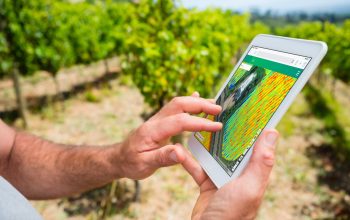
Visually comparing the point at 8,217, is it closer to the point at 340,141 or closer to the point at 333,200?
the point at 333,200

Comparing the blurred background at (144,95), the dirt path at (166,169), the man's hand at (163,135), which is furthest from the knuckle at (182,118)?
the dirt path at (166,169)

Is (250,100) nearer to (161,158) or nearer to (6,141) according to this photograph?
(161,158)

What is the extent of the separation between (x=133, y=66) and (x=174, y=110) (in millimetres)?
3275

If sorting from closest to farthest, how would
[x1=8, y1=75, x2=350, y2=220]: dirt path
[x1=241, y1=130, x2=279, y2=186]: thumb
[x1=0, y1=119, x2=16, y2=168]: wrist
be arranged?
[x1=241, y1=130, x2=279, y2=186]: thumb < [x1=0, y1=119, x2=16, y2=168]: wrist < [x1=8, y1=75, x2=350, y2=220]: dirt path

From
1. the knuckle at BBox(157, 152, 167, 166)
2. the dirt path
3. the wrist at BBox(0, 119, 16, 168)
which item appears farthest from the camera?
the dirt path

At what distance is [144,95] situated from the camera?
487cm

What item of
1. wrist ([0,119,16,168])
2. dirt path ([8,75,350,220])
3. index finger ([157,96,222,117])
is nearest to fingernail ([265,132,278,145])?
index finger ([157,96,222,117])

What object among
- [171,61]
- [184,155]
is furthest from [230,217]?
[171,61]

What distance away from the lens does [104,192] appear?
544 cm

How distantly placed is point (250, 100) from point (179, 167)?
16.1ft

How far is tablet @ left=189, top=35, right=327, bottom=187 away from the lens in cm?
129

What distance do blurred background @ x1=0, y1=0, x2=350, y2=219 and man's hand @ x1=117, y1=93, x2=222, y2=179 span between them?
2.19 m

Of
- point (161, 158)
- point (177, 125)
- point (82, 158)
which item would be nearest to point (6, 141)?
point (82, 158)

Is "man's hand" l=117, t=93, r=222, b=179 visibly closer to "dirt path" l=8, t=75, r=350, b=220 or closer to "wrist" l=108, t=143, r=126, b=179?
"wrist" l=108, t=143, r=126, b=179
